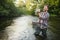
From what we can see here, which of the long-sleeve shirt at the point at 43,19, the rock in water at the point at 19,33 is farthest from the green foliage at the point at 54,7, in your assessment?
the long-sleeve shirt at the point at 43,19

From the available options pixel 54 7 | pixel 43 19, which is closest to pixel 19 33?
pixel 43 19

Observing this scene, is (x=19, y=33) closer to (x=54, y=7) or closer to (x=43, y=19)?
(x=43, y=19)

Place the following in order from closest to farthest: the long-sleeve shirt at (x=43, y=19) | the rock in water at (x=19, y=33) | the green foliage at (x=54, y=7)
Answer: the long-sleeve shirt at (x=43, y=19) → the rock in water at (x=19, y=33) → the green foliage at (x=54, y=7)

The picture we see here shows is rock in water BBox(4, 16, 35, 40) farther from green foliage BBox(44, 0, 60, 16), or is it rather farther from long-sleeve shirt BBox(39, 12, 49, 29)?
green foliage BBox(44, 0, 60, 16)

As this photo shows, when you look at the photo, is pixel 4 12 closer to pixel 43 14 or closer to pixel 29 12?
pixel 43 14

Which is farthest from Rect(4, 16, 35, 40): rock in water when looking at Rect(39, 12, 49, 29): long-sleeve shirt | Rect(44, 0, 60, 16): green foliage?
Rect(44, 0, 60, 16): green foliage

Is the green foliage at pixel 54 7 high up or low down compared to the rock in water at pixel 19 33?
down

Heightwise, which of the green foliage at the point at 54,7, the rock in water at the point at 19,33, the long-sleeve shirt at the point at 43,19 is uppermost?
the long-sleeve shirt at the point at 43,19

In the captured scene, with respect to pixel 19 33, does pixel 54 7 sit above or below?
below

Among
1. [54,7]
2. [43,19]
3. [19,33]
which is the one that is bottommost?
[54,7]

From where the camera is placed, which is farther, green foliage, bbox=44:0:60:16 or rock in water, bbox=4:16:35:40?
green foliage, bbox=44:0:60:16

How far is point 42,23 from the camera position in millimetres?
12867

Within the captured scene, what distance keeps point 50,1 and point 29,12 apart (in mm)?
15349

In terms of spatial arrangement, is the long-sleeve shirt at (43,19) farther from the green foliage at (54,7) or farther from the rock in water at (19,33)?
the green foliage at (54,7)
